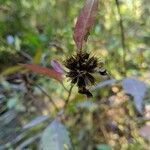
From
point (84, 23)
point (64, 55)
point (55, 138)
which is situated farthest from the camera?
point (64, 55)

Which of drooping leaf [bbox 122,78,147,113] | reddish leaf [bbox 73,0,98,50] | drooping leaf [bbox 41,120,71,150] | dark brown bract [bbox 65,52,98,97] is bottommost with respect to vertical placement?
drooping leaf [bbox 41,120,71,150]

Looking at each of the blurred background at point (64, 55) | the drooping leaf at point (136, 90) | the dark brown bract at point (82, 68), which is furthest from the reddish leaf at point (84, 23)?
the blurred background at point (64, 55)

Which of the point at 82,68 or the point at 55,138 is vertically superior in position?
the point at 82,68

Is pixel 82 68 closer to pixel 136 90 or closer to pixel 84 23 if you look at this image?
pixel 84 23

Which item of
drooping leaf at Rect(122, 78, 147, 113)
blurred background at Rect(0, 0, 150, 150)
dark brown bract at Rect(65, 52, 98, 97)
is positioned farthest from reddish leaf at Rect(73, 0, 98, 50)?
blurred background at Rect(0, 0, 150, 150)

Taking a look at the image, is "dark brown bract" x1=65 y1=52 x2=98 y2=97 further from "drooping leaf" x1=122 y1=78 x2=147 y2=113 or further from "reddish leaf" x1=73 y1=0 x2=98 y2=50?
"drooping leaf" x1=122 y1=78 x2=147 y2=113

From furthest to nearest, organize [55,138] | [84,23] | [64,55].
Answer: [64,55]
[55,138]
[84,23]

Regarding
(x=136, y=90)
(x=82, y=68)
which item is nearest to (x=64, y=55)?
(x=136, y=90)

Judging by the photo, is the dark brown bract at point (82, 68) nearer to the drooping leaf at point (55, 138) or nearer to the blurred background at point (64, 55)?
the drooping leaf at point (55, 138)
